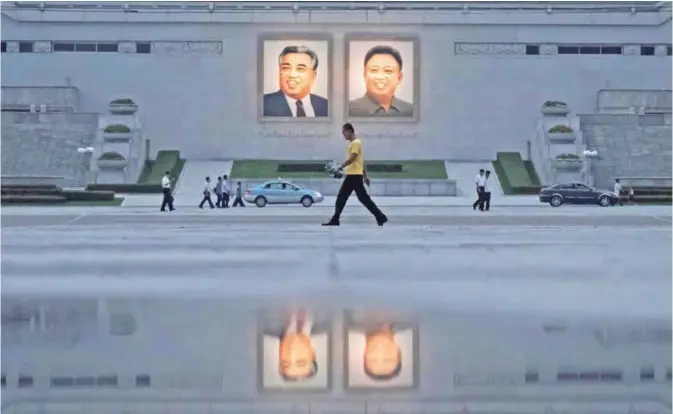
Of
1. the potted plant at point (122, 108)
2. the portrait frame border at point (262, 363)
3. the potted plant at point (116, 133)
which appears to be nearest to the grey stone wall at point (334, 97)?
the potted plant at point (122, 108)

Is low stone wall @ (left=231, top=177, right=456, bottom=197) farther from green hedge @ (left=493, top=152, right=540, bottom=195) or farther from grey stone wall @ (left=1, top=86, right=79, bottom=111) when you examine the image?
grey stone wall @ (left=1, top=86, right=79, bottom=111)

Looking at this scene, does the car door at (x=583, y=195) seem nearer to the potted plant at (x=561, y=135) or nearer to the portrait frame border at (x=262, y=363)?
the potted plant at (x=561, y=135)

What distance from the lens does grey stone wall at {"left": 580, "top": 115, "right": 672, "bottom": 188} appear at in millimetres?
39281

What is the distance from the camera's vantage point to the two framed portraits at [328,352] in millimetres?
4148

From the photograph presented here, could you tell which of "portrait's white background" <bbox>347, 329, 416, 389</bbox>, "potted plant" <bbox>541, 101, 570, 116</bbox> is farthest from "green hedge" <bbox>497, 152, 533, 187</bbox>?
"portrait's white background" <bbox>347, 329, 416, 389</bbox>

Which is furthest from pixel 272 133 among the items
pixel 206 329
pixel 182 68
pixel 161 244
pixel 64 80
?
pixel 206 329

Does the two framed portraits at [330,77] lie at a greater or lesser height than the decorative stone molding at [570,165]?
greater

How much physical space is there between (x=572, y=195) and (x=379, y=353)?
27371 millimetres

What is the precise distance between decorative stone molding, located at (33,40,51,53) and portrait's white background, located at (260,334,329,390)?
146 feet

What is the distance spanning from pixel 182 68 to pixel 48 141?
8.56m

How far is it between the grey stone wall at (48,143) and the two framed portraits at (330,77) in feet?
27.9

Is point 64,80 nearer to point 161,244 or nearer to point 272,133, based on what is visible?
point 272,133

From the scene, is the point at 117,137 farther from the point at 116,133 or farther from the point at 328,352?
the point at 328,352

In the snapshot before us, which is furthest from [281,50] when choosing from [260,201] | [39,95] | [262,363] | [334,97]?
[262,363]
